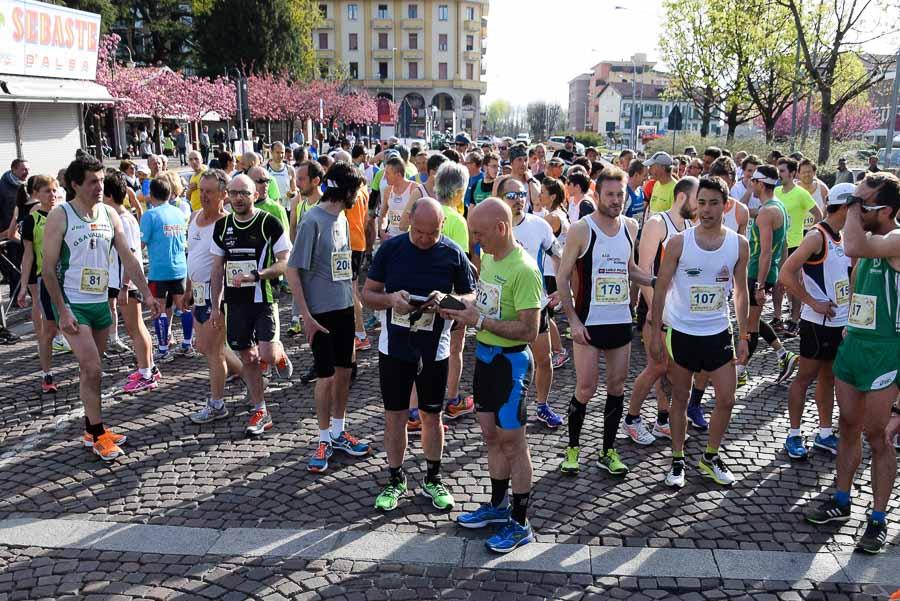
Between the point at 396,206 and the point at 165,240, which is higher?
the point at 396,206

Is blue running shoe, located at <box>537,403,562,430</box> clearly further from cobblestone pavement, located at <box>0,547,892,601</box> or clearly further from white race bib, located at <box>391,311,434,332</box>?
cobblestone pavement, located at <box>0,547,892,601</box>

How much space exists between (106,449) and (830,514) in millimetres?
4801

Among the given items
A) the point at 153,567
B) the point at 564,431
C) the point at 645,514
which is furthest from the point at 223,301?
the point at 645,514

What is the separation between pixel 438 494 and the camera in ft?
15.4

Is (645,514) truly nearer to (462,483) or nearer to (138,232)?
(462,483)

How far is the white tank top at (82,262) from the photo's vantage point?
5301 mm

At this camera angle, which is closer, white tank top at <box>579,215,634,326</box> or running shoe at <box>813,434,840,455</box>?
white tank top at <box>579,215,634,326</box>

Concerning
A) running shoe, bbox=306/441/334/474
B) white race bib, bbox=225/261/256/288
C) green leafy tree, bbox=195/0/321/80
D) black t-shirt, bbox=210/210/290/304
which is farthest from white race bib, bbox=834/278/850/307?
green leafy tree, bbox=195/0/321/80

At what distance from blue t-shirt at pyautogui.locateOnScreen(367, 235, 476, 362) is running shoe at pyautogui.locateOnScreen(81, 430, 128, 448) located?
8.00ft

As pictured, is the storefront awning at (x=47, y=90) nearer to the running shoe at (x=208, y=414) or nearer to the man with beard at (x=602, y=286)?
the running shoe at (x=208, y=414)

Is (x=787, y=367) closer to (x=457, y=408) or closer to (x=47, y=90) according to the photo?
(x=457, y=408)

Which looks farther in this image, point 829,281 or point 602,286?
point 829,281

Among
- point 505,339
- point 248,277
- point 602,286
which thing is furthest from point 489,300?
point 248,277

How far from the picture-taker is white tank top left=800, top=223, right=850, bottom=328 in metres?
5.13
